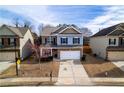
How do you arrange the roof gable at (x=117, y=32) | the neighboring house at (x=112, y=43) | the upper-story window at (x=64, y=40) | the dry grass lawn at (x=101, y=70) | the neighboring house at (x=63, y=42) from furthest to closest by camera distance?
the upper-story window at (x=64, y=40), the roof gable at (x=117, y=32), the neighboring house at (x=63, y=42), the neighboring house at (x=112, y=43), the dry grass lawn at (x=101, y=70)

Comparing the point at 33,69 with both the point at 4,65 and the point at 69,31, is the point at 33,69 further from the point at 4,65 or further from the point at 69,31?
the point at 69,31

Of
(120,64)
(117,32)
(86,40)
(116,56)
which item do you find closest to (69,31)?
(86,40)

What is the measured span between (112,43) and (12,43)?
9742 millimetres

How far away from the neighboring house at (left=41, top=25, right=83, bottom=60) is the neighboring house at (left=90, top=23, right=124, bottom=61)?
1.61 m

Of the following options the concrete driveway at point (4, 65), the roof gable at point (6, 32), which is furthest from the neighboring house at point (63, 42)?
the concrete driveway at point (4, 65)

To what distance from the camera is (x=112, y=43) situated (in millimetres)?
19156

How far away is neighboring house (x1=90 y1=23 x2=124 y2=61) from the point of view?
59.7 ft

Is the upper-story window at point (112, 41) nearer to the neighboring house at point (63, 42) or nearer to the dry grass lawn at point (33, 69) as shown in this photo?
the neighboring house at point (63, 42)

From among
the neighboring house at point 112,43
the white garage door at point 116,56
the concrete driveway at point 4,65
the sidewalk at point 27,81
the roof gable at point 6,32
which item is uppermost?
the roof gable at point 6,32

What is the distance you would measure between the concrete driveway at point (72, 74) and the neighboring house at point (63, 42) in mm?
1676

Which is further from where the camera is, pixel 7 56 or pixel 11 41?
pixel 11 41

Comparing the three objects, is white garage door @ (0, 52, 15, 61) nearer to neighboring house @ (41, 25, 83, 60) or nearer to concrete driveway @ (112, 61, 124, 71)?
neighboring house @ (41, 25, 83, 60)

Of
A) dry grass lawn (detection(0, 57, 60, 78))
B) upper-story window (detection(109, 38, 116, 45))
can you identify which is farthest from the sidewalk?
upper-story window (detection(109, 38, 116, 45))

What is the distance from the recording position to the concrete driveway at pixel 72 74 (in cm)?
1217
